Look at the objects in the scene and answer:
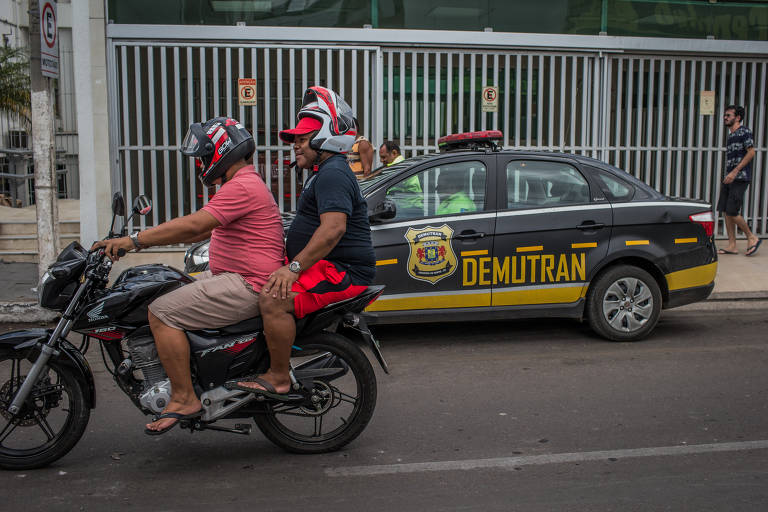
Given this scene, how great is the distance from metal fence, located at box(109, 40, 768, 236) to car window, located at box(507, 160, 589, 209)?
14.3 feet

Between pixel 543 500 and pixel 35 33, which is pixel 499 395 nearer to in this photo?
pixel 543 500

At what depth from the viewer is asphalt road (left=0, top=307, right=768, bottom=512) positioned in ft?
12.7

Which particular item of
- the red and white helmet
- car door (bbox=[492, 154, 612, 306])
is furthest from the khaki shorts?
car door (bbox=[492, 154, 612, 306])

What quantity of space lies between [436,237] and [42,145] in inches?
171

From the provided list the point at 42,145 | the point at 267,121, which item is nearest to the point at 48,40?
the point at 42,145

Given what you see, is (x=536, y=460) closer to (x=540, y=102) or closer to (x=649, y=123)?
(x=540, y=102)

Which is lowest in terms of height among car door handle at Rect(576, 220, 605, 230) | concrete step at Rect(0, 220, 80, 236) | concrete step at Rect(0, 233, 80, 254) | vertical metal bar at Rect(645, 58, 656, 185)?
concrete step at Rect(0, 233, 80, 254)

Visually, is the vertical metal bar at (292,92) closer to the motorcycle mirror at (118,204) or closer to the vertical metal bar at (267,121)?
the vertical metal bar at (267,121)

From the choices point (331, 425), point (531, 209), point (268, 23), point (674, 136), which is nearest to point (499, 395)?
point (331, 425)

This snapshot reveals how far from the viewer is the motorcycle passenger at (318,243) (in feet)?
13.2

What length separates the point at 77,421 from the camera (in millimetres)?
4141

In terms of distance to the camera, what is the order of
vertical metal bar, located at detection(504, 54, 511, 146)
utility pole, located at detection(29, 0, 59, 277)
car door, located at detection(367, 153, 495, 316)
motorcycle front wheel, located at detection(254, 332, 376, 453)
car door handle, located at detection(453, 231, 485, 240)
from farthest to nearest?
vertical metal bar, located at detection(504, 54, 511, 146) < utility pole, located at detection(29, 0, 59, 277) < car door handle, located at detection(453, 231, 485, 240) < car door, located at detection(367, 153, 495, 316) < motorcycle front wheel, located at detection(254, 332, 376, 453)

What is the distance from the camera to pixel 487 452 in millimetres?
4477

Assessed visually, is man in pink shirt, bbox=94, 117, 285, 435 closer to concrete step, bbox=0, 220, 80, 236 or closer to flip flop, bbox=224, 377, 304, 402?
flip flop, bbox=224, 377, 304, 402
